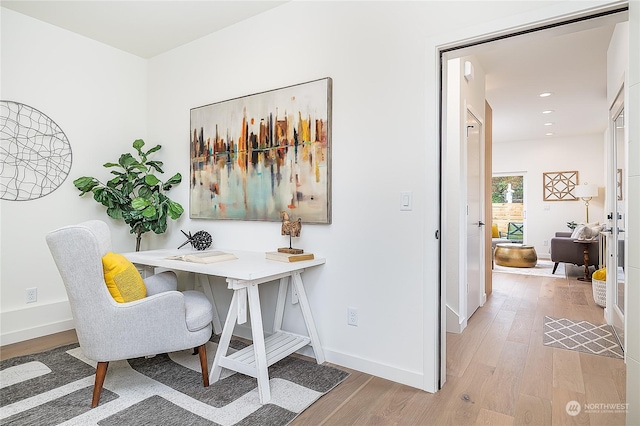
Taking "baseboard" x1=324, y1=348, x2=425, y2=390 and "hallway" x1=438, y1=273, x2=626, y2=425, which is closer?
"hallway" x1=438, y1=273, x2=626, y2=425

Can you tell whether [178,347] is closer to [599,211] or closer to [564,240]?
[564,240]

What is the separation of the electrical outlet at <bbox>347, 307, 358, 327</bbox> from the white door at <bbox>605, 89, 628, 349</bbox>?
6.85 feet

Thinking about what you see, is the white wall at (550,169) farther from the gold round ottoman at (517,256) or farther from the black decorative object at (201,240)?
the black decorative object at (201,240)

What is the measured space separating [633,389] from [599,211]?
24.6 feet

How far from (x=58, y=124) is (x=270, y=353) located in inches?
105

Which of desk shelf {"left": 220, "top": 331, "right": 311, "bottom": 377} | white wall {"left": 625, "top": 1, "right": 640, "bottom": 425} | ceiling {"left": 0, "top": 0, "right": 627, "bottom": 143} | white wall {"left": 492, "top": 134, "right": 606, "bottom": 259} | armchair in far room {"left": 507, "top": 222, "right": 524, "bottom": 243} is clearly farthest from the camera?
armchair in far room {"left": 507, "top": 222, "right": 524, "bottom": 243}

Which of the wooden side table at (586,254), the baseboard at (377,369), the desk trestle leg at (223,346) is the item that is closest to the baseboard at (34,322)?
the desk trestle leg at (223,346)

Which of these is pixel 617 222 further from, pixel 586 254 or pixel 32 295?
pixel 32 295

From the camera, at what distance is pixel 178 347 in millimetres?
2021

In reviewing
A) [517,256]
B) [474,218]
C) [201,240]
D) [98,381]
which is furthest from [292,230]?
[517,256]

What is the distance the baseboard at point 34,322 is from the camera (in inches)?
110

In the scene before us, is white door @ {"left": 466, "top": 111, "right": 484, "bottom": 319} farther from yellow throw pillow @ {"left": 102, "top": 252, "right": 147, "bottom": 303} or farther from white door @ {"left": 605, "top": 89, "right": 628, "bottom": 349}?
yellow throw pillow @ {"left": 102, "top": 252, "right": 147, "bottom": 303}

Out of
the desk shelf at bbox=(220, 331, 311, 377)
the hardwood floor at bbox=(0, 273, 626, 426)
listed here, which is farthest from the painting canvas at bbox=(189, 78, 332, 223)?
the hardwood floor at bbox=(0, 273, 626, 426)

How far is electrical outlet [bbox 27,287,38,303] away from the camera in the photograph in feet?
9.73
